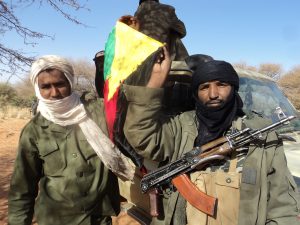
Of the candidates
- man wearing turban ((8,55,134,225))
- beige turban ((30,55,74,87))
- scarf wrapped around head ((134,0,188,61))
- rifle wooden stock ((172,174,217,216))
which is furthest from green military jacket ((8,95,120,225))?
scarf wrapped around head ((134,0,188,61))

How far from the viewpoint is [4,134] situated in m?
17.2

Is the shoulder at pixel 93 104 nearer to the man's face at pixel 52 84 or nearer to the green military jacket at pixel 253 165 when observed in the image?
the man's face at pixel 52 84

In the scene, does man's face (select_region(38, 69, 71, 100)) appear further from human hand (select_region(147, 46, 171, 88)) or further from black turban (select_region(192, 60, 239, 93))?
black turban (select_region(192, 60, 239, 93))

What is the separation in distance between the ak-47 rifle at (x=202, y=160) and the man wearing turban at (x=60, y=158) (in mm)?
419

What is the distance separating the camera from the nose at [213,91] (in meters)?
1.97

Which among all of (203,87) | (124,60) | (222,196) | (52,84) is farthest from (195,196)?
(52,84)

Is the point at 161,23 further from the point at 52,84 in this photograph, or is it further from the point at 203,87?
the point at 52,84

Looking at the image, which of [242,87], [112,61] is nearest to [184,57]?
[112,61]

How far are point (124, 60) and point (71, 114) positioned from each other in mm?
520

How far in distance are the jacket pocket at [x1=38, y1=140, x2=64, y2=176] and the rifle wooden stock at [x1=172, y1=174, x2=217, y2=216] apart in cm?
75

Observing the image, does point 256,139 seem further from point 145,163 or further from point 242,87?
point 242,87

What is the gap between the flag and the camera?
1.88 m

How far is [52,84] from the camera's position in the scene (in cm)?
216

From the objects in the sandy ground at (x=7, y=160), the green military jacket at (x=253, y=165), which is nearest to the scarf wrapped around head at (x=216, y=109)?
the green military jacket at (x=253, y=165)
